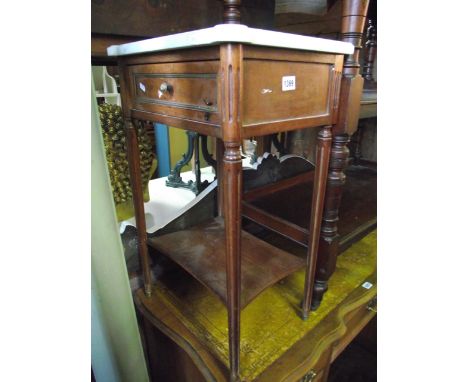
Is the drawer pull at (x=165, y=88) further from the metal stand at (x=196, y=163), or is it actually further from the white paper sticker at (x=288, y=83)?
the metal stand at (x=196, y=163)

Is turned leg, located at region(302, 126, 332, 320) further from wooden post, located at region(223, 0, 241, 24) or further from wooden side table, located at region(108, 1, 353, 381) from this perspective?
wooden post, located at region(223, 0, 241, 24)

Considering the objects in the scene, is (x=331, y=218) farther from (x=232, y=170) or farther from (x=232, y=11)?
(x=232, y=11)

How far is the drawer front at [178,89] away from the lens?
0.50m

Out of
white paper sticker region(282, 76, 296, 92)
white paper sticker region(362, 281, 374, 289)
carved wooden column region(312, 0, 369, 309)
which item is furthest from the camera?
white paper sticker region(362, 281, 374, 289)

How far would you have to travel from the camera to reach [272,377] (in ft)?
2.28

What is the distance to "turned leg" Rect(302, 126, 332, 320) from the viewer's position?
0.69 metres

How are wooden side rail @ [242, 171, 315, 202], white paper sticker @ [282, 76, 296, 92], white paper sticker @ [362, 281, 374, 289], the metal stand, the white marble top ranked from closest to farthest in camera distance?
1. the white marble top
2. white paper sticker @ [282, 76, 296, 92]
3. white paper sticker @ [362, 281, 374, 289]
4. wooden side rail @ [242, 171, 315, 202]
5. the metal stand

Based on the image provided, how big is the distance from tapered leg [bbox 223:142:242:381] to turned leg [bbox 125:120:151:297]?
1.15 feet

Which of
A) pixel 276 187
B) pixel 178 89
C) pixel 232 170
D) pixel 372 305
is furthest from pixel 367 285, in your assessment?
pixel 178 89

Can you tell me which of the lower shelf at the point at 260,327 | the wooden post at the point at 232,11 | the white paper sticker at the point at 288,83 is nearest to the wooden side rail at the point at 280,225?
the lower shelf at the point at 260,327

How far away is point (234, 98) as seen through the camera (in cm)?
46

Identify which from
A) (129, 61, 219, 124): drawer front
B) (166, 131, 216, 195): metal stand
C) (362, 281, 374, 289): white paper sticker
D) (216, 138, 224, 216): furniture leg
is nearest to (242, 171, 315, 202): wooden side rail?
(216, 138, 224, 216): furniture leg
